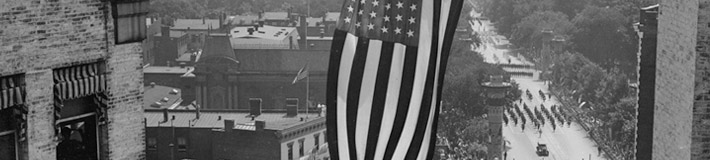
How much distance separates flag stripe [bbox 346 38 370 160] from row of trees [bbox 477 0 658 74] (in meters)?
108

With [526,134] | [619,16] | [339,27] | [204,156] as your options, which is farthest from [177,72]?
[339,27]

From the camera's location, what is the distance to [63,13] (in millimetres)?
16219

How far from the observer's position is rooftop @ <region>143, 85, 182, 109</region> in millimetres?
94100

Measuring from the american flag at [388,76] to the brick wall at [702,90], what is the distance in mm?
4468

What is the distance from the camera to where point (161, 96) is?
97.9 metres

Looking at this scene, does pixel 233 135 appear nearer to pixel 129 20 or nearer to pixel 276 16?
pixel 129 20

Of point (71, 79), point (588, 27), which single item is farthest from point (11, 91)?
point (588, 27)

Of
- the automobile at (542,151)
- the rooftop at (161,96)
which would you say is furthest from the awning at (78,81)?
the automobile at (542,151)

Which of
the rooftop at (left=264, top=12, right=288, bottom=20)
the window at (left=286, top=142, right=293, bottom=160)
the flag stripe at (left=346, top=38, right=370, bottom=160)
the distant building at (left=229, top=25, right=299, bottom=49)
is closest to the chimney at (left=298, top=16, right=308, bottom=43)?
the distant building at (left=229, top=25, right=299, bottom=49)

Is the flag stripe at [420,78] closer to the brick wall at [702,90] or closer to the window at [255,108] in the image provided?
the brick wall at [702,90]

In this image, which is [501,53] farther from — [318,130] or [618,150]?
[318,130]

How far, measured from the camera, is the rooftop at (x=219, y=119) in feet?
244

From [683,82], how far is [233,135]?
173ft

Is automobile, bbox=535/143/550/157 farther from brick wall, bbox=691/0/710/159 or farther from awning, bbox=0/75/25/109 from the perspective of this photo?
awning, bbox=0/75/25/109
